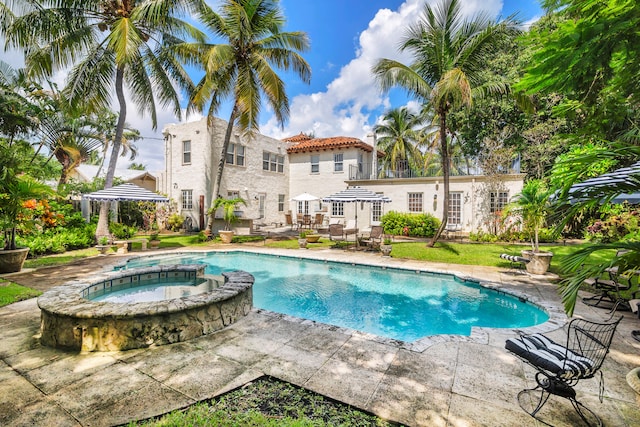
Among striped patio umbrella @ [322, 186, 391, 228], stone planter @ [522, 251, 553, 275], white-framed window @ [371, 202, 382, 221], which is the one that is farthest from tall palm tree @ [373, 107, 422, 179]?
stone planter @ [522, 251, 553, 275]

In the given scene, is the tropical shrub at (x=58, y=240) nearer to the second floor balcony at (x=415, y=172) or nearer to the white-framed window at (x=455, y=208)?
the second floor balcony at (x=415, y=172)

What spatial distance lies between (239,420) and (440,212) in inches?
693

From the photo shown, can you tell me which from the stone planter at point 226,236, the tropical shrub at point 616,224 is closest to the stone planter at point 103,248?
the stone planter at point 226,236

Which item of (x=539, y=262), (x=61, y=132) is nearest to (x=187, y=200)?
(x=61, y=132)

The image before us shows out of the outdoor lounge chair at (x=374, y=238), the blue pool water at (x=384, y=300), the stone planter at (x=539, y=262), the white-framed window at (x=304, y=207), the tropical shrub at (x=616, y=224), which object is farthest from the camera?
the white-framed window at (x=304, y=207)

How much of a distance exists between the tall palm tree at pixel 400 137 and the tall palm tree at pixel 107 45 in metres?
18.7

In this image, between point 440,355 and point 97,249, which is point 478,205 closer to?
point 440,355

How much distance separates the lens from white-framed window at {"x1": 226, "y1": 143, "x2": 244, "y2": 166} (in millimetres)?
20359

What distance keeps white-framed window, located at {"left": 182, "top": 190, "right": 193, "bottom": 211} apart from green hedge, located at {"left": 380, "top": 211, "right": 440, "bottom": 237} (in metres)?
13.0

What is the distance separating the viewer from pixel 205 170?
1908 centimetres

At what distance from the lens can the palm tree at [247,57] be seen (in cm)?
1394

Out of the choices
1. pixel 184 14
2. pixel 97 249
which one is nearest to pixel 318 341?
pixel 97 249

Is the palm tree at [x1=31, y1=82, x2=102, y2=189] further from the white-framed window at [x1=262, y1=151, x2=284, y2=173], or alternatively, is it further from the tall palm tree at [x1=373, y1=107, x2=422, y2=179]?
the tall palm tree at [x1=373, y1=107, x2=422, y2=179]

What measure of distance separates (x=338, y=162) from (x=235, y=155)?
309 inches
